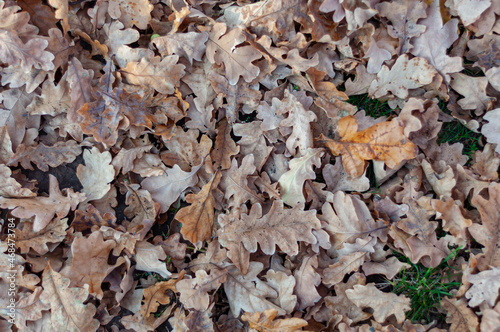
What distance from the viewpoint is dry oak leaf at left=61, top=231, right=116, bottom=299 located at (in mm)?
1944

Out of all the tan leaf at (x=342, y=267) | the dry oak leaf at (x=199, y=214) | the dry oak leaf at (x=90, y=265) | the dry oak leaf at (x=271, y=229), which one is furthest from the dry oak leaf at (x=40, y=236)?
the tan leaf at (x=342, y=267)

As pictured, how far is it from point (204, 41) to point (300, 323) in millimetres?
1562

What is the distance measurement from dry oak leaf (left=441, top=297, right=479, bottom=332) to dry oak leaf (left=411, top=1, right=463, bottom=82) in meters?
1.15

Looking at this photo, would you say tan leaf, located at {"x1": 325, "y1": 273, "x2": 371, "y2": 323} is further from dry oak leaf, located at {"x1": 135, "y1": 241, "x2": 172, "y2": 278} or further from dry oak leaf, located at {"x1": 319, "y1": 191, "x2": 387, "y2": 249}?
dry oak leaf, located at {"x1": 135, "y1": 241, "x2": 172, "y2": 278}

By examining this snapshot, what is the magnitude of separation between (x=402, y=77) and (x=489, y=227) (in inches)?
34.7

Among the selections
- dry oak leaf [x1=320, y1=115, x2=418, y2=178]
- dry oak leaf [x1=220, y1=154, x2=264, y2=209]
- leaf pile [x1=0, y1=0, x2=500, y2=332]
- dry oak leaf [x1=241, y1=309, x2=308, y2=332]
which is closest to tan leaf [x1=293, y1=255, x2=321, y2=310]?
leaf pile [x1=0, y1=0, x2=500, y2=332]

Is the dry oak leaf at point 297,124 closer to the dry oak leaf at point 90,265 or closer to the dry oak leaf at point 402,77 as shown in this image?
the dry oak leaf at point 402,77

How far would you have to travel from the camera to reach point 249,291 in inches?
77.0

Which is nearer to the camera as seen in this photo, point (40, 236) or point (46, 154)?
point (40, 236)

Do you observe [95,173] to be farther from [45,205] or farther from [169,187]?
[169,187]

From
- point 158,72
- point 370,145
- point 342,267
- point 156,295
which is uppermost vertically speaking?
point 158,72

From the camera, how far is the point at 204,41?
2.13 meters

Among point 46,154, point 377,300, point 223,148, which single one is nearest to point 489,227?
point 377,300

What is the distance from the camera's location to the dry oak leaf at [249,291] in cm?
193
